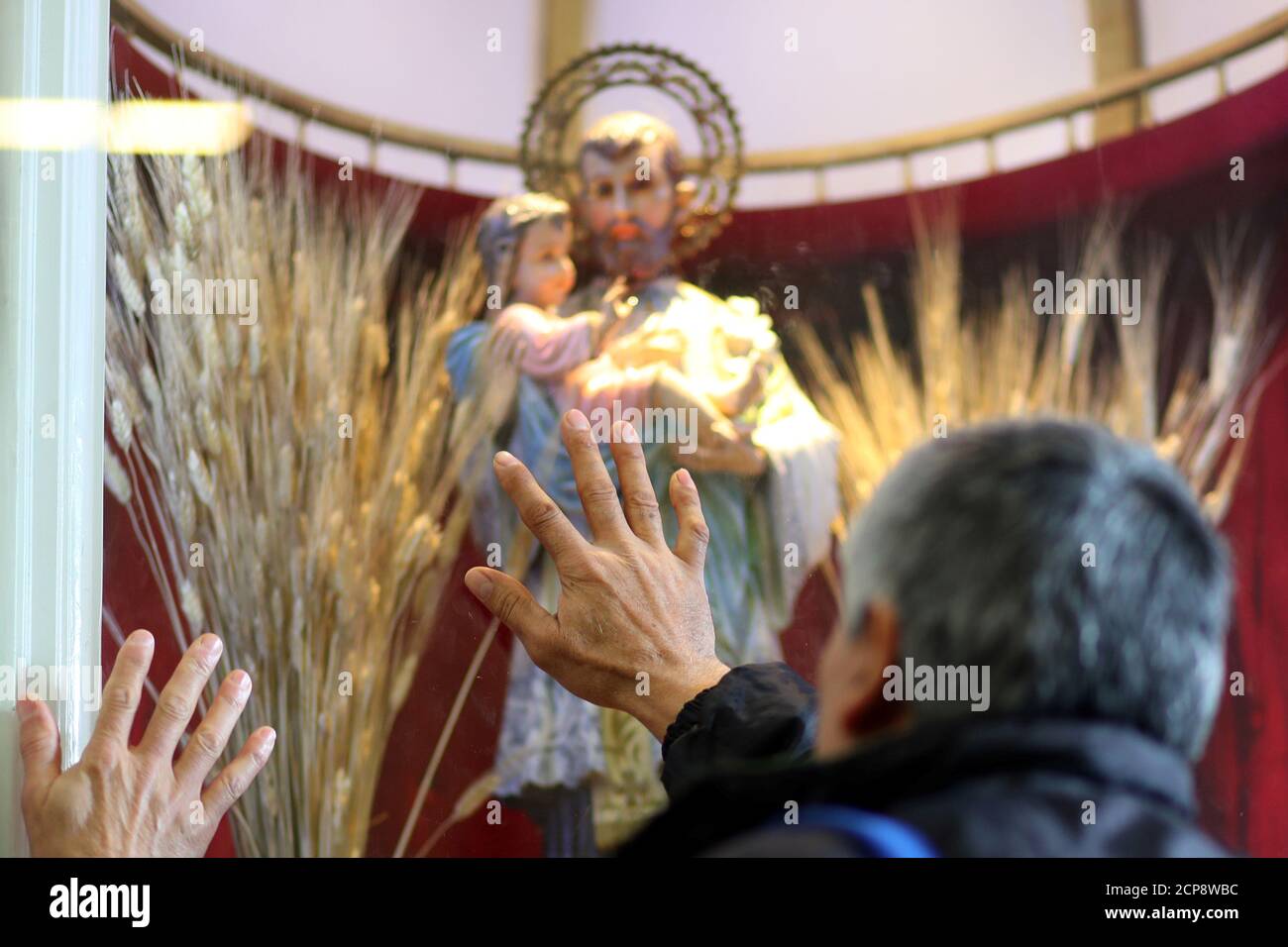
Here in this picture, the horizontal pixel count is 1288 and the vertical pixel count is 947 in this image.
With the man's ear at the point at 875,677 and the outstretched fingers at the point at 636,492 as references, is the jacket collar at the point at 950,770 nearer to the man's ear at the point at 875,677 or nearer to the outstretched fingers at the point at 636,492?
the man's ear at the point at 875,677

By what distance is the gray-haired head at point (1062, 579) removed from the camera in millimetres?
500

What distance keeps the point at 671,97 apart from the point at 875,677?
42.6 inches

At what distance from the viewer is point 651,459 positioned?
1409 millimetres

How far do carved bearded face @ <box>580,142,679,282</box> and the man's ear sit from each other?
3.24 feet

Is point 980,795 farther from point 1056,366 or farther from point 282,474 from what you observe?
point 1056,366

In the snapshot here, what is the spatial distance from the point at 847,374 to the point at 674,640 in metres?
0.67

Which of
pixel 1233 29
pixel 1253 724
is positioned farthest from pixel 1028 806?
pixel 1233 29

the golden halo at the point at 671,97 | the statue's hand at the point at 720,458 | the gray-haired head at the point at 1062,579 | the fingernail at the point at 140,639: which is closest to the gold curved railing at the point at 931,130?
the golden halo at the point at 671,97

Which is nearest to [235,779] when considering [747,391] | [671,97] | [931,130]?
[747,391]

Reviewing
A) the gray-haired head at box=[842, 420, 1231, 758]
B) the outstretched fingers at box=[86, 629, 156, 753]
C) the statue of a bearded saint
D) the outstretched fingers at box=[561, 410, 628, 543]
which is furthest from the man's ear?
the statue of a bearded saint

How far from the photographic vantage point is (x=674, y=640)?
2.84 feet

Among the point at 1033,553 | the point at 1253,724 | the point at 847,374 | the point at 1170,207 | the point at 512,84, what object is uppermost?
the point at 512,84

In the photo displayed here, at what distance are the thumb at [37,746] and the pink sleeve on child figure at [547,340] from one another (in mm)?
586

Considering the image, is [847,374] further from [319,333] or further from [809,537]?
[319,333]
